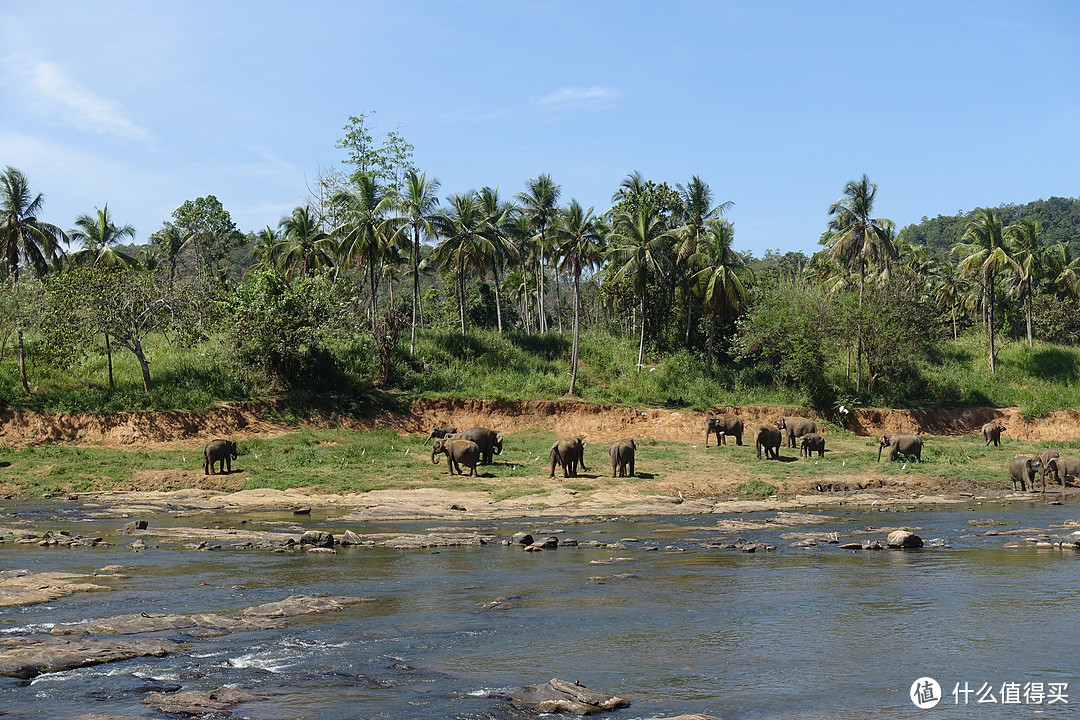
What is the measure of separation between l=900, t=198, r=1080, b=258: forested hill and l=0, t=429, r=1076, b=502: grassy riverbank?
110 m

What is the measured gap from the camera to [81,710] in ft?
32.2

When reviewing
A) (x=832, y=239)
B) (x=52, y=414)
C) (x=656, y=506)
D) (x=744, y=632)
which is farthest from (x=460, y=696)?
(x=832, y=239)

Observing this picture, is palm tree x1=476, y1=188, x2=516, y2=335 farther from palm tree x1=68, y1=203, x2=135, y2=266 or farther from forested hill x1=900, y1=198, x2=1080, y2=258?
forested hill x1=900, y1=198, x2=1080, y2=258

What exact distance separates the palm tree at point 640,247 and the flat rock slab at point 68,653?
4089 centimetres

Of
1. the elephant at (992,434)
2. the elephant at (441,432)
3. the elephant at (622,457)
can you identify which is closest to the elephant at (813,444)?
the elephant at (622,457)

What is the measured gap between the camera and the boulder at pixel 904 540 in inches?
814

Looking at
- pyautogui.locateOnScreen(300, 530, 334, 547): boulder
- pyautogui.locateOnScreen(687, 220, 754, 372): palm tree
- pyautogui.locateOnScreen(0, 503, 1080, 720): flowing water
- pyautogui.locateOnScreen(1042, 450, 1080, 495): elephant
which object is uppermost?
pyautogui.locateOnScreen(687, 220, 754, 372): palm tree

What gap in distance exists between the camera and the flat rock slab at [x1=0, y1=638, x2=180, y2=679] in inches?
440

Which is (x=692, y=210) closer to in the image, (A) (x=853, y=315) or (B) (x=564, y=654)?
(A) (x=853, y=315)

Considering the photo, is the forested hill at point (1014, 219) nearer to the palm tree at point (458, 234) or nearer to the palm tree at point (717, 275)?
the palm tree at point (717, 275)

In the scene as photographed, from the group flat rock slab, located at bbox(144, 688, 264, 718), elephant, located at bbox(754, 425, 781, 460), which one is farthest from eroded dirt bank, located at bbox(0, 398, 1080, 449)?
flat rock slab, located at bbox(144, 688, 264, 718)

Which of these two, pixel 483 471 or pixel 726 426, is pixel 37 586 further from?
pixel 726 426

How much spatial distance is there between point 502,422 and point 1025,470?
24.5 metres
